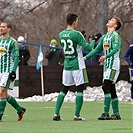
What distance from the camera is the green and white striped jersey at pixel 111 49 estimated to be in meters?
15.2

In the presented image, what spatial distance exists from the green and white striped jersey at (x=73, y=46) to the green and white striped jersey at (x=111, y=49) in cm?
21

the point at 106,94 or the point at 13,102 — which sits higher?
the point at 106,94

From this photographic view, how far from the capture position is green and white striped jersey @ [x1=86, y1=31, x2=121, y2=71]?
15.2 m

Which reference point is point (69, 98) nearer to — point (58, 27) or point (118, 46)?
point (118, 46)

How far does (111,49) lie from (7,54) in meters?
1.94

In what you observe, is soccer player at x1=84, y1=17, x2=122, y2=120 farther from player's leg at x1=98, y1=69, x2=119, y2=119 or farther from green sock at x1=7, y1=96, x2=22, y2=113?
green sock at x1=7, y1=96, x2=22, y2=113

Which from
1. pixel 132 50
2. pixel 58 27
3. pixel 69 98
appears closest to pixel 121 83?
pixel 69 98

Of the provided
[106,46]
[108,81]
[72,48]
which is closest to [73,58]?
[72,48]

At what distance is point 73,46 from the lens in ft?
50.0

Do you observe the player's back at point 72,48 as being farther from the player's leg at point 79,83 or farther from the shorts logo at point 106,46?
the shorts logo at point 106,46

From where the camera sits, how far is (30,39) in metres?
59.7

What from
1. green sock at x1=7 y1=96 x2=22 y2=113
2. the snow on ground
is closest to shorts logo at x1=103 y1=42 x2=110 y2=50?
green sock at x1=7 y1=96 x2=22 y2=113

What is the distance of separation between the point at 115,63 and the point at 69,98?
9211 millimetres

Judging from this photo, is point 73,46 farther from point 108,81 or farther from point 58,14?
point 58,14
